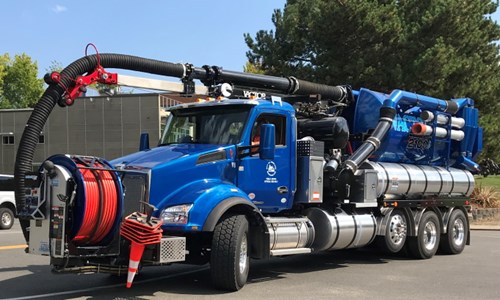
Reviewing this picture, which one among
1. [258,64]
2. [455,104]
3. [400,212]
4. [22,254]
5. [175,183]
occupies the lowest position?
[22,254]

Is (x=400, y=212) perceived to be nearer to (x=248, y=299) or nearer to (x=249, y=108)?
(x=249, y=108)

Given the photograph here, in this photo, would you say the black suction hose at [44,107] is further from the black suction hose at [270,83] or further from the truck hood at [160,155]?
the black suction hose at [270,83]

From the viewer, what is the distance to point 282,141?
963 cm

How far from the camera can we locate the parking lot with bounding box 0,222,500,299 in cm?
808

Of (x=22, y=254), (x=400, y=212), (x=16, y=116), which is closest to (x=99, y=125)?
(x=16, y=116)

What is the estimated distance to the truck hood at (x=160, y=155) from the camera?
810 centimetres

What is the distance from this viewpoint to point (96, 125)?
45000mm

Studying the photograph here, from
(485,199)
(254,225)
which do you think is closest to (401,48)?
(485,199)

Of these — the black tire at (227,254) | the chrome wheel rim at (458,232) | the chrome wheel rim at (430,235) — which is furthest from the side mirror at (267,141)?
the chrome wheel rim at (458,232)

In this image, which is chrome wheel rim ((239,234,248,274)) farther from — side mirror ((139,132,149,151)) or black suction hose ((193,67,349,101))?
black suction hose ((193,67,349,101))

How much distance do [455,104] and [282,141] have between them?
18.8ft

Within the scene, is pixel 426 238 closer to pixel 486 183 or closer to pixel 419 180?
pixel 419 180

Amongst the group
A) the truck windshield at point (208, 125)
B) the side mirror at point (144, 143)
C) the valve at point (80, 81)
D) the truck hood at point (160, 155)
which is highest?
the valve at point (80, 81)

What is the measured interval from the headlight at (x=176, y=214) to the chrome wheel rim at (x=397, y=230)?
5.48 metres
